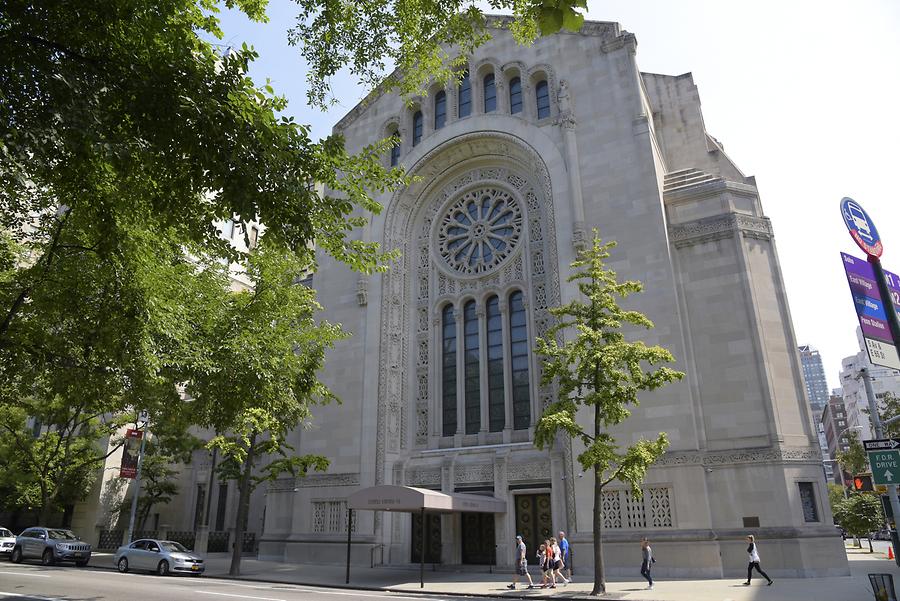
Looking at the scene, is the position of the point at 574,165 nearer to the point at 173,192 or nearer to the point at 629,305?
the point at 629,305

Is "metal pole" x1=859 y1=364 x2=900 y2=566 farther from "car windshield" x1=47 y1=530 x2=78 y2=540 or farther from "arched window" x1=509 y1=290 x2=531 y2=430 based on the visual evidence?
"car windshield" x1=47 y1=530 x2=78 y2=540

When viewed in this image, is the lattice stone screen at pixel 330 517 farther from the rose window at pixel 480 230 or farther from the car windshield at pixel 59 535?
the rose window at pixel 480 230

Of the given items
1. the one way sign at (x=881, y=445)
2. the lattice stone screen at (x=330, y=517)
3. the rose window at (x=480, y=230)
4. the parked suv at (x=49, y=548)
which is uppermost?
the rose window at (x=480, y=230)

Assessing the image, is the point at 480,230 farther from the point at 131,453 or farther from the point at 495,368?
the point at 131,453

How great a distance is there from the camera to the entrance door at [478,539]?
24.5 metres

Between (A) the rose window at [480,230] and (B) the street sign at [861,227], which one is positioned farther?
(A) the rose window at [480,230]

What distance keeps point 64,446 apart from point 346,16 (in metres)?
31.1

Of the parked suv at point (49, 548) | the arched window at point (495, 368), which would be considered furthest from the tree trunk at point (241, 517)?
the arched window at point (495, 368)

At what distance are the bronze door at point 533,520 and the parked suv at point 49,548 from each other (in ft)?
62.2

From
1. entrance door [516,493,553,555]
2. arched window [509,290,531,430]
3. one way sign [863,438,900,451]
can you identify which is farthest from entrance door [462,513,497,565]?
one way sign [863,438,900,451]

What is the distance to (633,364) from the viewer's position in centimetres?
1795

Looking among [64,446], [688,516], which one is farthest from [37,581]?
[688,516]

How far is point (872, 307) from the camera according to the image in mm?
13539

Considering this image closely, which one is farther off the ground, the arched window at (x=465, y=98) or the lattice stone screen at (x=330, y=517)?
the arched window at (x=465, y=98)
